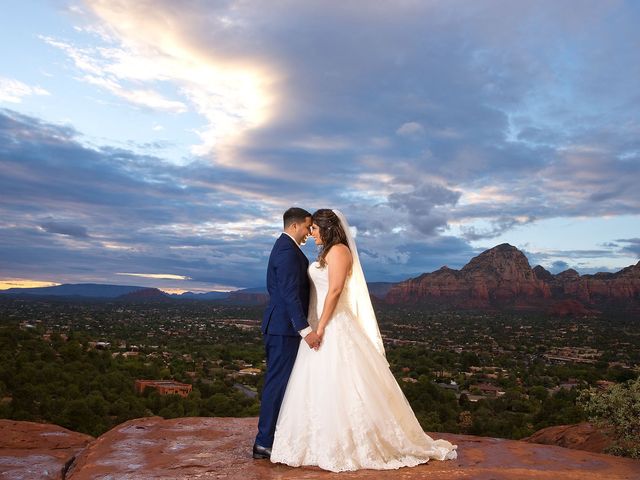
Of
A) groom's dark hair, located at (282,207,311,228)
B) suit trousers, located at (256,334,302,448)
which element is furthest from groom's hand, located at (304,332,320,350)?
groom's dark hair, located at (282,207,311,228)

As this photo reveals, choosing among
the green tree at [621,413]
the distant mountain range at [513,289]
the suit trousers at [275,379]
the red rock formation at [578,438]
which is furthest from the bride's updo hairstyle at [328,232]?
the distant mountain range at [513,289]

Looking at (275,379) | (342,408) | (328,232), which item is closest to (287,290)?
(328,232)

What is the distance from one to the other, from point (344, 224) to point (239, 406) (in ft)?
81.2

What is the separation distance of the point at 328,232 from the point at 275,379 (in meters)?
1.66

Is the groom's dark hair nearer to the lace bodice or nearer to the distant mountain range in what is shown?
the lace bodice

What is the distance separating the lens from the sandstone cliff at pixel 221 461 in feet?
19.8

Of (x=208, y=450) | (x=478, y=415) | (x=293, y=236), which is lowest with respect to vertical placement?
(x=478, y=415)

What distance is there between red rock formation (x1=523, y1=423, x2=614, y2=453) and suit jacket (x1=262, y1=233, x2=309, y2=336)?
17.9ft

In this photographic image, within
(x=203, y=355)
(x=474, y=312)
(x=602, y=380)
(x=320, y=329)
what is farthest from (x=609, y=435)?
(x=474, y=312)

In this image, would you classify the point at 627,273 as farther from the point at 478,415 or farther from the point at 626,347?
the point at 478,415

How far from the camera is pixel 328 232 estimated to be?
6.41m

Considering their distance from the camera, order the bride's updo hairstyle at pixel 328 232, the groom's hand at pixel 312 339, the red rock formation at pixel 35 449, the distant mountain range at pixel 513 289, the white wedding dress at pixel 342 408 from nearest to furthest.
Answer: the white wedding dress at pixel 342 408
the groom's hand at pixel 312 339
the bride's updo hairstyle at pixel 328 232
the red rock formation at pixel 35 449
the distant mountain range at pixel 513 289

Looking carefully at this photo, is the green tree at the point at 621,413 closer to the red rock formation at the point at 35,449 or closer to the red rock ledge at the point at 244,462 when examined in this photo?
the red rock ledge at the point at 244,462

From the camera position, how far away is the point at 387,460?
622 cm
